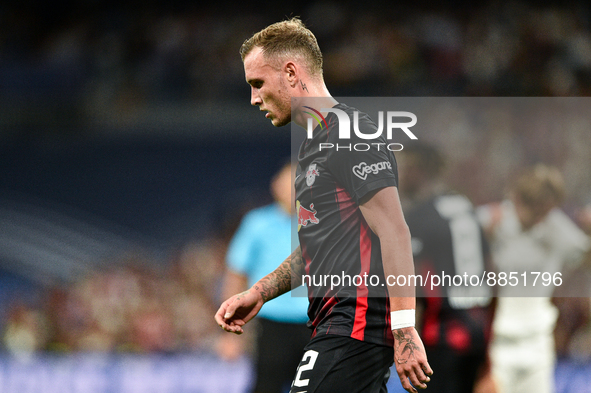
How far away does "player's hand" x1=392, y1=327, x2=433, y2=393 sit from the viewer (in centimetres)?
214

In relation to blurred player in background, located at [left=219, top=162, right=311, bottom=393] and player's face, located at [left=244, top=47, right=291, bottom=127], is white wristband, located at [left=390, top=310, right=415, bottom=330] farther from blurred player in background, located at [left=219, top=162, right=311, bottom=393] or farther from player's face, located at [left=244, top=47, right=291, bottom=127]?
blurred player in background, located at [left=219, top=162, right=311, bottom=393]

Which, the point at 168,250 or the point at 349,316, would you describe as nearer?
the point at 349,316

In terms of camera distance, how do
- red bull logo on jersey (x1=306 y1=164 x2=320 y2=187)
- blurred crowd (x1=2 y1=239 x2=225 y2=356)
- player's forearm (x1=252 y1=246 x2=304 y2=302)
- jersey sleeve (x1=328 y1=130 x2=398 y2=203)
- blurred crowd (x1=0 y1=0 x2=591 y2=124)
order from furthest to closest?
blurred crowd (x1=0 y1=0 x2=591 y2=124)
blurred crowd (x1=2 y1=239 x2=225 y2=356)
player's forearm (x1=252 y1=246 x2=304 y2=302)
red bull logo on jersey (x1=306 y1=164 x2=320 y2=187)
jersey sleeve (x1=328 y1=130 x2=398 y2=203)

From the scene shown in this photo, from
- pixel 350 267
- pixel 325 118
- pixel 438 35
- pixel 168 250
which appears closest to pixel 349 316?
pixel 350 267

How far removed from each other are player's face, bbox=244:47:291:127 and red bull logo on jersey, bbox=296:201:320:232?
37 centimetres

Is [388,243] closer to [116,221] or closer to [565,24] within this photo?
[116,221]

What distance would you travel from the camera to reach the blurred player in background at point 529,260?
458 centimetres

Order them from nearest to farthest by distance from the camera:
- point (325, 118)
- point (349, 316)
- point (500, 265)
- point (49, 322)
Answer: point (349, 316) < point (325, 118) < point (500, 265) < point (49, 322)

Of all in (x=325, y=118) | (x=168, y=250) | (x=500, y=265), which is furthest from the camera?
(x=168, y=250)

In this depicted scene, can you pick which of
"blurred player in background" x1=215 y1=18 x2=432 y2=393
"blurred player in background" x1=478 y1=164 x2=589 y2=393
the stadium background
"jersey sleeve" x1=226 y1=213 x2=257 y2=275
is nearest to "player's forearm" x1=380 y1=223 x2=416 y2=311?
"blurred player in background" x1=215 y1=18 x2=432 y2=393

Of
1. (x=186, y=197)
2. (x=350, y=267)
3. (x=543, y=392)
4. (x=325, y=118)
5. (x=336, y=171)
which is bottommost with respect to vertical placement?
(x=543, y=392)

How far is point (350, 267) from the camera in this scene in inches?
94.7

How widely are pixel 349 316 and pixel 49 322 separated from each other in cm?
712

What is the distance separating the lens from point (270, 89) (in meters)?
2.65
